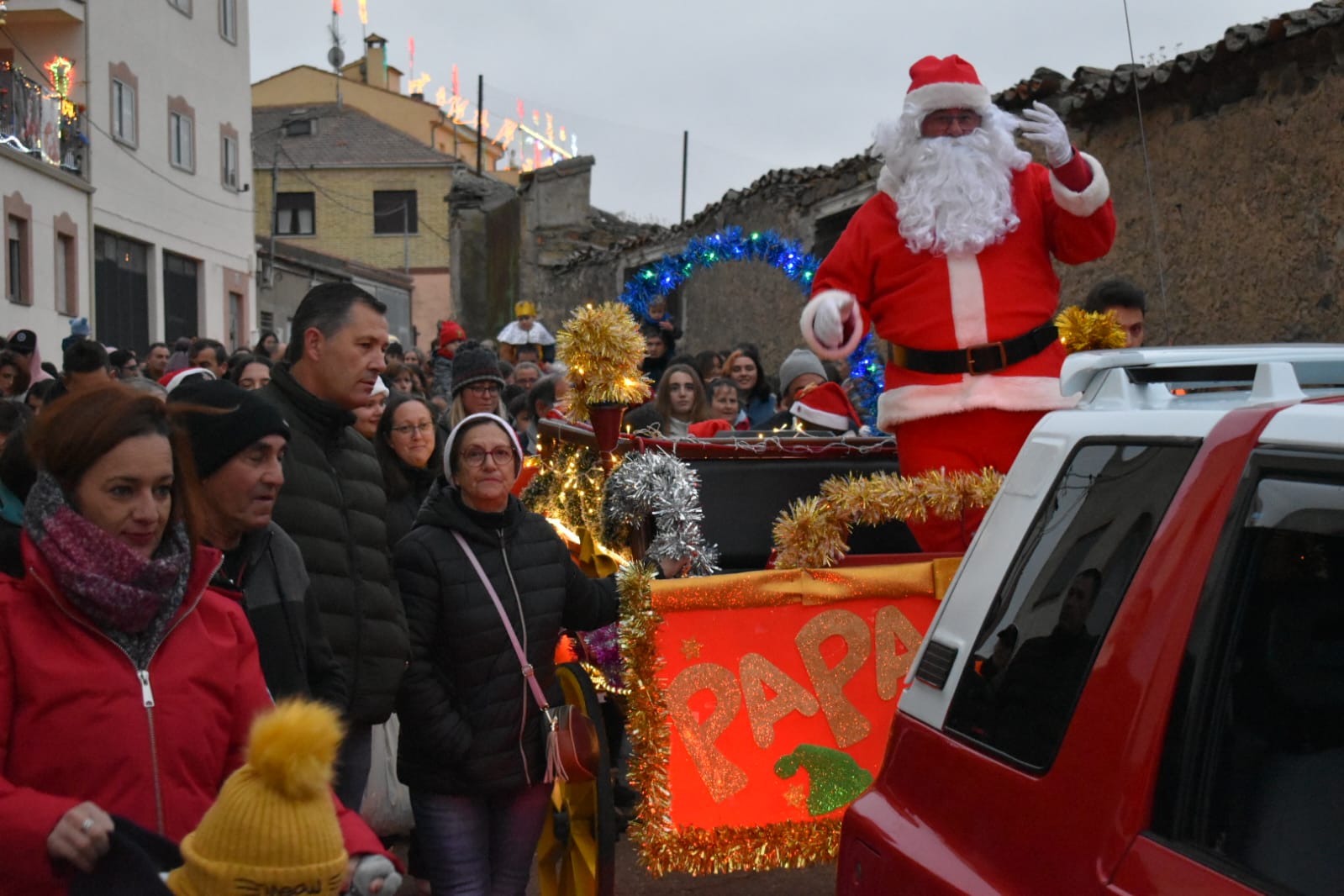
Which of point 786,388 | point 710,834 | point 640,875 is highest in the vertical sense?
point 786,388

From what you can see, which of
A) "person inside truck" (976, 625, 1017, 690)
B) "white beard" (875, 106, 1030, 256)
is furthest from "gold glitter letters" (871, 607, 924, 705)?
"person inside truck" (976, 625, 1017, 690)

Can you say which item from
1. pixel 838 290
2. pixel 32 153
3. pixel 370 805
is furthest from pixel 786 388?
pixel 32 153

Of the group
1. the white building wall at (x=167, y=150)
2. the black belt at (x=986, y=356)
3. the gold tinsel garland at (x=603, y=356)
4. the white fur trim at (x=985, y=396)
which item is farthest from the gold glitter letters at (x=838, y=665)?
the white building wall at (x=167, y=150)

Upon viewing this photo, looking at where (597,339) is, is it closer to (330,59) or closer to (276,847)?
(276,847)

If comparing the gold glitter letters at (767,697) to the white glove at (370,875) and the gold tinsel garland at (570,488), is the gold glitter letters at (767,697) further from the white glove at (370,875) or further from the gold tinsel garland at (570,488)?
the white glove at (370,875)

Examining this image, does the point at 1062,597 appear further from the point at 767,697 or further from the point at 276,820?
the point at 767,697

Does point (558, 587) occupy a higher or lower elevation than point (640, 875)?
higher

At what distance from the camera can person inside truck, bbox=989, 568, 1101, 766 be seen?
2.09 m

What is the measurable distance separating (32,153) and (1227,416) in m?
23.6

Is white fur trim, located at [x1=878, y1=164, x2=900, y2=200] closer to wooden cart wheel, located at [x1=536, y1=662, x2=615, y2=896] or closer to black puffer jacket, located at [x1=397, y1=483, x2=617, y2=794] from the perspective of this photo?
black puffer jacket, located at [x1=397, y1=483, x2=617, y2=794]

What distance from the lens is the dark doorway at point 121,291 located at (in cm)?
2553

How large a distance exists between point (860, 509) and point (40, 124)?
73.3 ft

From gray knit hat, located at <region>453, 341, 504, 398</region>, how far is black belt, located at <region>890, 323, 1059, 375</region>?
3366 millimetres

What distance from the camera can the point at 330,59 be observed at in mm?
53500
